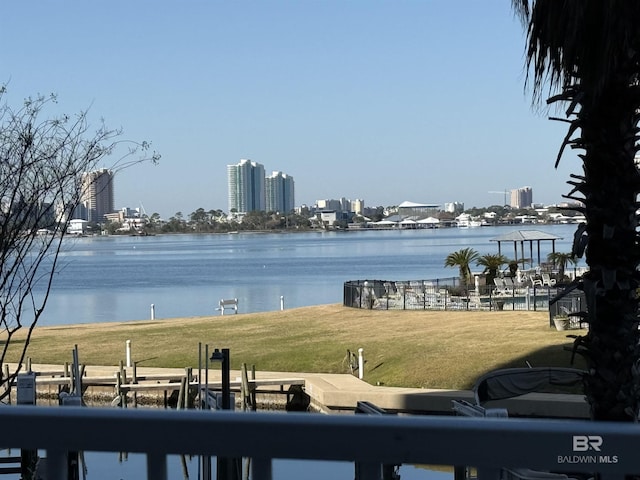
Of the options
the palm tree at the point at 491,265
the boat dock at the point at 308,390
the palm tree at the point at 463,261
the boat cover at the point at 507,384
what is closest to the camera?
the boat cover at the point at 507,384

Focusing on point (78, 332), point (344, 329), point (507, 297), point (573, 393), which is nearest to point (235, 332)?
point (344, 329)

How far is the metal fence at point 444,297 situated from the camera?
37.8 meters

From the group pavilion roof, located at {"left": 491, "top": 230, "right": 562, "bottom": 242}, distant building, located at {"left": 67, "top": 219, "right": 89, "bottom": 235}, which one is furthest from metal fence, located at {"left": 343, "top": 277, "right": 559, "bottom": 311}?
distant building, located at {"left": 67, "top": 219, "right": 89, "bottom": 235}

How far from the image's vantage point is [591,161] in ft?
24.0

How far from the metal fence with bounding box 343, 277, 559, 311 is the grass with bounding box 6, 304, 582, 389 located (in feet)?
3.77

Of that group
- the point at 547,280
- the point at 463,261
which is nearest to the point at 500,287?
the point at 463,261

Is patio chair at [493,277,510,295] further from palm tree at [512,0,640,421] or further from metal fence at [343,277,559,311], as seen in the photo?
palm tree at [512,0,640,421]

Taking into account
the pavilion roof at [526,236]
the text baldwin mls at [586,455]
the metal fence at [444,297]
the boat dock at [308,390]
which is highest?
the text baldwin mls at [586,455]

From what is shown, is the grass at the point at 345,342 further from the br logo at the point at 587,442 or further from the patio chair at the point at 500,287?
the br logo at the point at 587,442

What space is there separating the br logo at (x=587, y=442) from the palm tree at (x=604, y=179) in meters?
4.93

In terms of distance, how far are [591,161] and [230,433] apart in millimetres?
5610

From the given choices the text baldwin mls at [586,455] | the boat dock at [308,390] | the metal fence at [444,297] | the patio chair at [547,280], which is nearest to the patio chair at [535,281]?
the patio chair at [547,280]

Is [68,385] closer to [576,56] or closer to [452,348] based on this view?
[452,348]

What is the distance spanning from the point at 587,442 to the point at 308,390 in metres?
20.8
